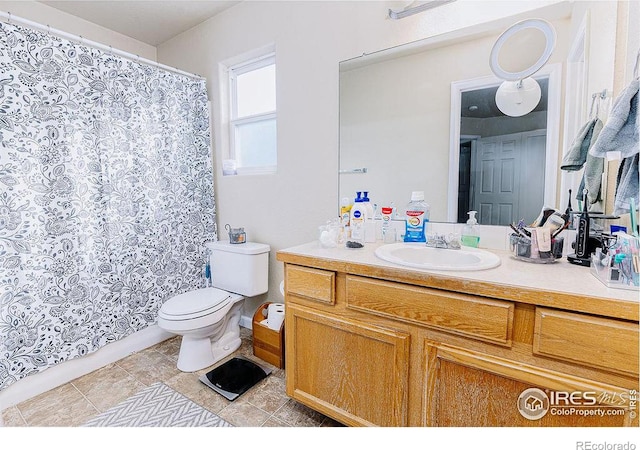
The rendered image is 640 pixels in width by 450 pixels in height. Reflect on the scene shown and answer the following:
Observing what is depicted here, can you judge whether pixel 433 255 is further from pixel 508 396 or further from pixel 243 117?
pixel 243 117

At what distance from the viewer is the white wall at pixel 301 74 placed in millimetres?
1630

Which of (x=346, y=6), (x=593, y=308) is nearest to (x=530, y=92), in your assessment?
(x=593, y=308)

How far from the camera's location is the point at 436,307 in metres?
1.04

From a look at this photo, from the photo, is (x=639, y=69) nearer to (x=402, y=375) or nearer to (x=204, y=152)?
(x=402, y=375)

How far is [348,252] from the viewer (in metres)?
1.39

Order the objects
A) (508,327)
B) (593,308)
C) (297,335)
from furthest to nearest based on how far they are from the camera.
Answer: (297,335)
(508,327)
(593,308)

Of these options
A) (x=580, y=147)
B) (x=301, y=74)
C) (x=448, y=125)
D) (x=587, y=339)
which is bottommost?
(x=587, y=339)

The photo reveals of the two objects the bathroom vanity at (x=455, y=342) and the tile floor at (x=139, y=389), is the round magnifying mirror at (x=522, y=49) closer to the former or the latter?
the bathroom vanity at (x=455, y=342)

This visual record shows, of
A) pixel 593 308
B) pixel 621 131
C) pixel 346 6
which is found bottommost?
pixel 593 308

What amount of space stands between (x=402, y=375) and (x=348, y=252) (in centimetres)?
54

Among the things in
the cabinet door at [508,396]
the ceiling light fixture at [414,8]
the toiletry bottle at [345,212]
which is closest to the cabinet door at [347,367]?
the cabinet door at [508,396]

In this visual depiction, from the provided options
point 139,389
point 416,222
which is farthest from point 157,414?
point 416,222

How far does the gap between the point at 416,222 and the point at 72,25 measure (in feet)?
9.78

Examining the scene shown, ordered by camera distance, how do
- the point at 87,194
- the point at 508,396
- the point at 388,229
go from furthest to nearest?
the point at 87,194, the point at 388,229, the point at 508,396
